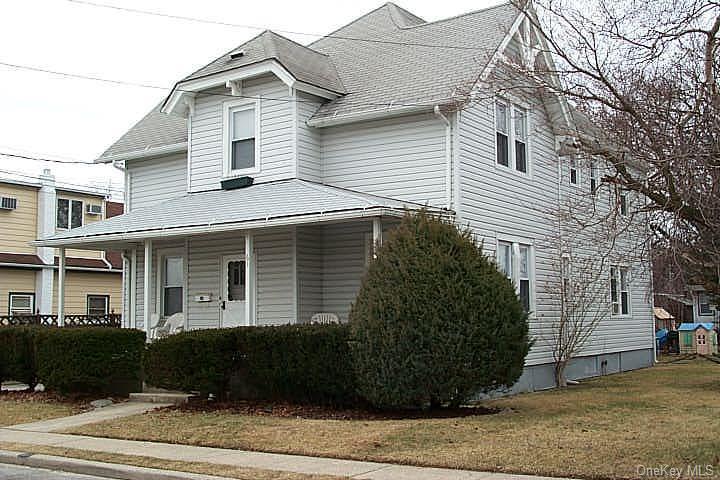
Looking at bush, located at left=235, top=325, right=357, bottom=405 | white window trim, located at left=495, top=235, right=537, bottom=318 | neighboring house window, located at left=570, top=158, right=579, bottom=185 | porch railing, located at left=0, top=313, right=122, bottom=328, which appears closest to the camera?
bush, located at left=235, top=325, right=357, bottom=405

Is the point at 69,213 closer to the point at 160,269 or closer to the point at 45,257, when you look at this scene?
the point at 45,257

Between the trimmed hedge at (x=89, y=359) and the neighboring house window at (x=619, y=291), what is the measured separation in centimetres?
1319

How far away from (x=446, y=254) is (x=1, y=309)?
2210 cm

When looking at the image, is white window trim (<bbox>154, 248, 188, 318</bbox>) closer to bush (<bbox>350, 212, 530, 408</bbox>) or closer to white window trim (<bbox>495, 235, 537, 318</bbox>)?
white window trim (<bbox>495, 235, 537, 318</bbox>)

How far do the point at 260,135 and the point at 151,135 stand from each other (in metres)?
5.03

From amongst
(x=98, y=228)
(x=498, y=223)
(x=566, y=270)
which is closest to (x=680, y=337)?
(x=566, y=270)

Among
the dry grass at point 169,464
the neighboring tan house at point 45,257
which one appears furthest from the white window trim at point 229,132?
the neighboring tan house at point 45,257

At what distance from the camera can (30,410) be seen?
1576 centimetres

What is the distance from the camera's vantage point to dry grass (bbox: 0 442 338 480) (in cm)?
936

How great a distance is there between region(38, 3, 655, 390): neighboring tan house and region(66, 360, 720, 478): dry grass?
4.10 meters

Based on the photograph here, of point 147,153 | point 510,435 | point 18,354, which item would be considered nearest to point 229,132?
point 147,153

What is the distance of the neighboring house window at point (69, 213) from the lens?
110 feet

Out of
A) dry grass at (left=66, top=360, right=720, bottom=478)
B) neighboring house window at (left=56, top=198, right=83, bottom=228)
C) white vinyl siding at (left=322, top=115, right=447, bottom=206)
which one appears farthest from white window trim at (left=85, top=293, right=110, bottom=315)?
dry grass at (left=66, top=360, right=720, bottom=478)

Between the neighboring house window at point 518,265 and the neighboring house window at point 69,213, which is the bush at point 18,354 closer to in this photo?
the neighboring house window at point 518,265
